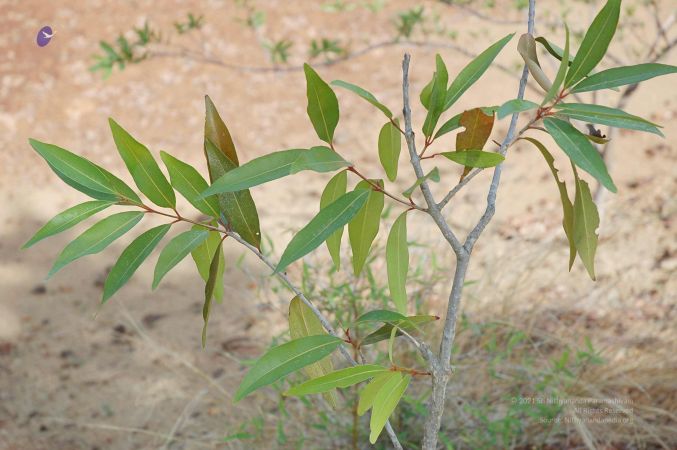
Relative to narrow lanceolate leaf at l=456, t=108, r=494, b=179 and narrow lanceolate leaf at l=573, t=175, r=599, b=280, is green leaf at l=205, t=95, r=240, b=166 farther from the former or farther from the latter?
narrow lanceolate leaf at l=573, t=175, r=599, b=280

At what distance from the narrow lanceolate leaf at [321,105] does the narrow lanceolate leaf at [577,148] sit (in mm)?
246

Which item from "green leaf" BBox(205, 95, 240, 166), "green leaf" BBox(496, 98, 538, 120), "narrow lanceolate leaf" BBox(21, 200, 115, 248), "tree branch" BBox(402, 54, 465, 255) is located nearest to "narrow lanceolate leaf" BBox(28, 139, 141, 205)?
"narrow lanceolate leaf" BBox(21, 200, 115, 248)

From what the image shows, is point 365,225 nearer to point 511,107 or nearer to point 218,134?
point 218,134

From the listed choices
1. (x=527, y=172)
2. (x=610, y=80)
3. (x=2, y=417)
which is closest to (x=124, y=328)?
(x=2, y=417)

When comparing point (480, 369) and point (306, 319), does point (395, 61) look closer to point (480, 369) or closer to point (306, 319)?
point (480, 369)

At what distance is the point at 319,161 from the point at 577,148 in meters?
0.28

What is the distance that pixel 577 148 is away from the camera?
850 mm

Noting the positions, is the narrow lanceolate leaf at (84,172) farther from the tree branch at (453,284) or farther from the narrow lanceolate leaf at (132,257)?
the tree branch at (453,284)

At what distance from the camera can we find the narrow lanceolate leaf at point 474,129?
0.93m

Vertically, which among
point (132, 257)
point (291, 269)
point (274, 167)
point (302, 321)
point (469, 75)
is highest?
point (469, 75)

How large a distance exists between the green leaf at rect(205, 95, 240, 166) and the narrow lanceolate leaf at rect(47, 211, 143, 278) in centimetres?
13

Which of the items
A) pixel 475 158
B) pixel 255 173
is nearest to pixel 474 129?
pixel 475 158

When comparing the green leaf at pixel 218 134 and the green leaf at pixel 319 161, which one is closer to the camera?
the green leaf at pixel 319 161

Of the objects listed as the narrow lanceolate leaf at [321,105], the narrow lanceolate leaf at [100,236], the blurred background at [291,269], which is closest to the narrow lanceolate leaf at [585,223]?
the narrow lanceolate leaf at [321,105]
